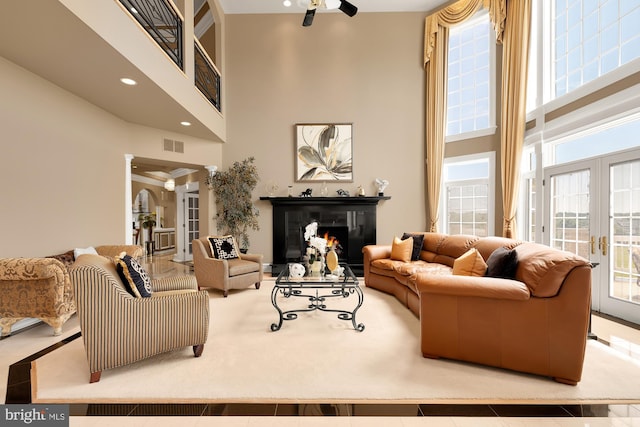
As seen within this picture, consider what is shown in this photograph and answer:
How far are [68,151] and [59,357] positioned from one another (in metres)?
2.78

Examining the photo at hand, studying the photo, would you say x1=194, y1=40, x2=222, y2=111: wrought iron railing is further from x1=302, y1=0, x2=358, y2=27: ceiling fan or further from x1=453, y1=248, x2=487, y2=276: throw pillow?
x1=453, y1=248, x2=487, y2=276: throw pillow

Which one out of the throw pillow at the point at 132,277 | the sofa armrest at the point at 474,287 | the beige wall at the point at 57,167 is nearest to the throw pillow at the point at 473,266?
the sofa armrest at the point at 474,287

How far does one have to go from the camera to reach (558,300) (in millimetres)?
2146

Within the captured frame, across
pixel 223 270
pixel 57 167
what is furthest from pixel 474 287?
pixel 57 167

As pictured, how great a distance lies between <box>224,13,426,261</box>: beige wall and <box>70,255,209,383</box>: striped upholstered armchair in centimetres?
401

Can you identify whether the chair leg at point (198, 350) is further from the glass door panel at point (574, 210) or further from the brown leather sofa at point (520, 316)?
the glass door panel at point (574, 210)

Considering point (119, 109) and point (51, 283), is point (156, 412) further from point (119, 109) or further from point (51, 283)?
point (119, 109)

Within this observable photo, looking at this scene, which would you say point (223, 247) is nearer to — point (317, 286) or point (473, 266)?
point (317, 286)

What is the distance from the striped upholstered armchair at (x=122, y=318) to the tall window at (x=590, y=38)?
17.9 feet

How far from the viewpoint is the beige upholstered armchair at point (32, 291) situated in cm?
279

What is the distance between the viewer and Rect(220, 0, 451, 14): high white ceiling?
6094mm

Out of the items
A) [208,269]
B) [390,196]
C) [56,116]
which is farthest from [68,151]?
[390,196]

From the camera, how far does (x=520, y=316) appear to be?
222 centimetres

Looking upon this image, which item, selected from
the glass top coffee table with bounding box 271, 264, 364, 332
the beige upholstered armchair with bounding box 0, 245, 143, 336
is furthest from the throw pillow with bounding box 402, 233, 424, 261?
the beige upholstered armchair with bounding box 0, 245, 143, 336
